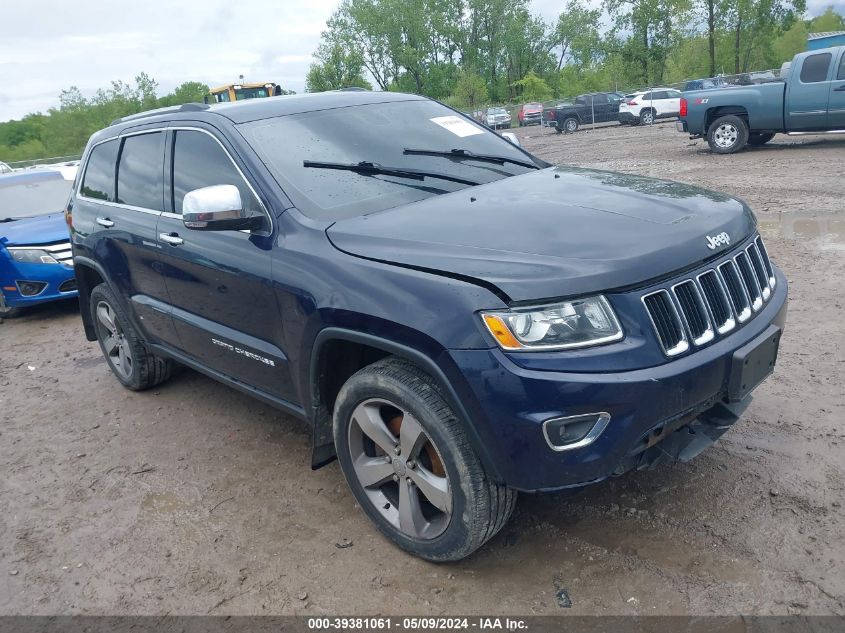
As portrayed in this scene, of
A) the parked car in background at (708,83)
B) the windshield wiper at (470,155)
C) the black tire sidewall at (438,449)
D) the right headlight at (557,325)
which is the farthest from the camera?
the parked car in background at (708,83)

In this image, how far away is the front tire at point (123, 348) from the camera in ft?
16.7

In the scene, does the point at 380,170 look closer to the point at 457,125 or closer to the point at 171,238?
the point at 457,125

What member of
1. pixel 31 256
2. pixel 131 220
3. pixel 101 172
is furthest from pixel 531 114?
pixel 131 220

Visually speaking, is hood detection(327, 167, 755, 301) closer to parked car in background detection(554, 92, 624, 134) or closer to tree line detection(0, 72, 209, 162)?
parked car in background detection(554, 92, 624, 134)

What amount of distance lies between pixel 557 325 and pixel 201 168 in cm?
232

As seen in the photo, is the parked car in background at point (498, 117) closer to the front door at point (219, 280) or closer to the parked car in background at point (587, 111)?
the parked car in background at point (587, 111)

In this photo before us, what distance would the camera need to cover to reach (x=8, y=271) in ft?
25.5

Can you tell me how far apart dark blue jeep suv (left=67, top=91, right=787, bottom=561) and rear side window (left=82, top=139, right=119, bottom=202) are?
74cm

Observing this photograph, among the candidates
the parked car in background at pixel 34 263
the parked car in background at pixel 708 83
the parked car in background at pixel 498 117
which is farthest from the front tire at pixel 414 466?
the parked car in background at pixel 498 117

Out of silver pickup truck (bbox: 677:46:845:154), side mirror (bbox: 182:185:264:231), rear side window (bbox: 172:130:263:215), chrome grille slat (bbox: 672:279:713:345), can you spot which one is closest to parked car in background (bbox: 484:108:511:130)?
silver pickup truck (bbox: 677:46:845:154)

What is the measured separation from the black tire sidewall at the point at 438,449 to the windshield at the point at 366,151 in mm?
826

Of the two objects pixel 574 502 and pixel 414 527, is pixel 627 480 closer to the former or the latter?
pixel 574 502

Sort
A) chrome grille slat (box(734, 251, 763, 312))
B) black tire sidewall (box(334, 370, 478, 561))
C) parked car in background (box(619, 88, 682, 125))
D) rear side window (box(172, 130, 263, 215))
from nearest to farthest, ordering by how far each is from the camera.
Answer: black tire sidewall (box(334, 370, 478, 561))
chrome grille slat (box(734, 251, 763, 312))
rear side window (box(172, 130, 263, 215))
parked car in background (box(619, 88, 682, 125))

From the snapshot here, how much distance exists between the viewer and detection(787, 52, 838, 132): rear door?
13.9 m
